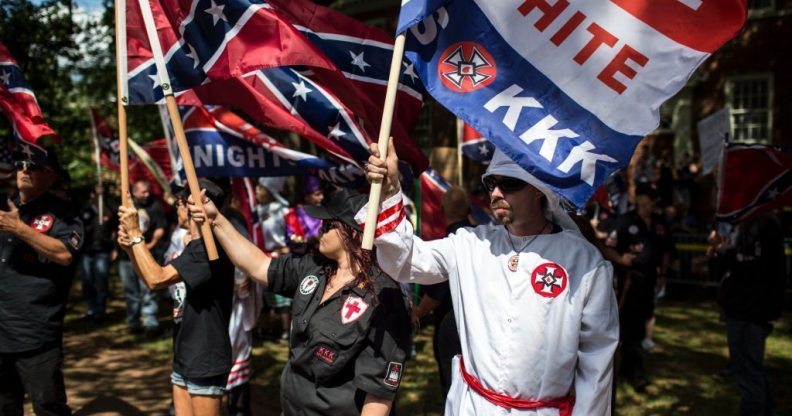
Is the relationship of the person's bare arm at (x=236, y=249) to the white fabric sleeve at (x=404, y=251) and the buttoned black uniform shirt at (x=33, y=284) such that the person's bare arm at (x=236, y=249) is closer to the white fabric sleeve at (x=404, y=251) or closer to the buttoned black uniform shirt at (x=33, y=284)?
the white fabric sleeve at (x=404, y=251)

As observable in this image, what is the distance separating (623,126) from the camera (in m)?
2.82

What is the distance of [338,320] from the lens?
3174mm

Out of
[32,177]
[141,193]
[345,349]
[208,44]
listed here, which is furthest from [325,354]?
[141,193]

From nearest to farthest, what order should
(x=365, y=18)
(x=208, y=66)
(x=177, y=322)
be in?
(x=208, y=66) < (x=177, y=322) < (x=365, y=18)

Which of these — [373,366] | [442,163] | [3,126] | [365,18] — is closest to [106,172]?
[365,18]

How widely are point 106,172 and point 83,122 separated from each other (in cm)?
1151

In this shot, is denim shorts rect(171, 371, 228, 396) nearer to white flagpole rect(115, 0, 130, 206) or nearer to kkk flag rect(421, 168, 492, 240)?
white flagpole rect(115, 0, 130, 206)

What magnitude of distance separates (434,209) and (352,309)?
422 cm

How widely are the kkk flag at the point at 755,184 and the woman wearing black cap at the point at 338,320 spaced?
3818mm

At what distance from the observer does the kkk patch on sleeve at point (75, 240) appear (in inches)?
176

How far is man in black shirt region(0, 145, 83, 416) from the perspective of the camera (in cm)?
436

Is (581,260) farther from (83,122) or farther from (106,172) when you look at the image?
(106,172)

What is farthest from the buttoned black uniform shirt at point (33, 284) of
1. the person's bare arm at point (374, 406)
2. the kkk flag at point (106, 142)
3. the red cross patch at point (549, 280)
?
the kkk flag at point (106, 142)

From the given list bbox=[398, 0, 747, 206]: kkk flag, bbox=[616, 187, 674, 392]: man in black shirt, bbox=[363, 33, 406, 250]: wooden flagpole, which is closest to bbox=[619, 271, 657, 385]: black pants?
bbox=[616, 187, 674, 392]: man in black shirt
